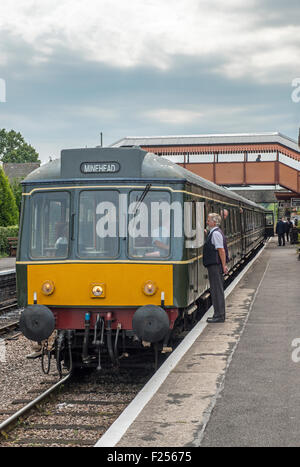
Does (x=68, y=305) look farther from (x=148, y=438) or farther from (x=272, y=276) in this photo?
(x=272, y=276)

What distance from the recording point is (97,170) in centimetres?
823

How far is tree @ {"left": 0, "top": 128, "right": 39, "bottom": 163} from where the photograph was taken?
99375mm

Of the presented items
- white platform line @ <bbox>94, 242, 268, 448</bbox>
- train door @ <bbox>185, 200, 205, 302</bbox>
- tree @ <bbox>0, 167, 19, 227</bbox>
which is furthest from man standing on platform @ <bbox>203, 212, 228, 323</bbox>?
tree @ <bbox>0, 167, 19, 227</bbox>

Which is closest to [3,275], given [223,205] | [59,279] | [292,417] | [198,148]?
[223,205]

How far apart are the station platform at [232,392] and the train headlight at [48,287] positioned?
5.79 ft

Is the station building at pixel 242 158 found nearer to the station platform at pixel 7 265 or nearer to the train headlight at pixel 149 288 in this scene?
the station platform at pixel 7 265

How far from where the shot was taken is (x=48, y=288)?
8102 millimetres

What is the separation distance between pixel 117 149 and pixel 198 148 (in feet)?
101

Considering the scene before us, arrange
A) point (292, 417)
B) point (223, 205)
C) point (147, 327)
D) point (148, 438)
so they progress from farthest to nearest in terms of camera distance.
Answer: point (223, 205) < point (147, 327) < point (292, 417) < point (148, 438)

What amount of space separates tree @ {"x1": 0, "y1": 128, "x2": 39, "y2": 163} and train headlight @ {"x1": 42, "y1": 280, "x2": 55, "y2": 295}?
306 ft

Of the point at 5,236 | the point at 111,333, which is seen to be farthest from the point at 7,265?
the point at 111,333

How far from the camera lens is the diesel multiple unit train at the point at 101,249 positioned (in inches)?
314

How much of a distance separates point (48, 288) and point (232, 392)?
2.78 meters

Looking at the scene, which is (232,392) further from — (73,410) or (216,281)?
(216,281)
